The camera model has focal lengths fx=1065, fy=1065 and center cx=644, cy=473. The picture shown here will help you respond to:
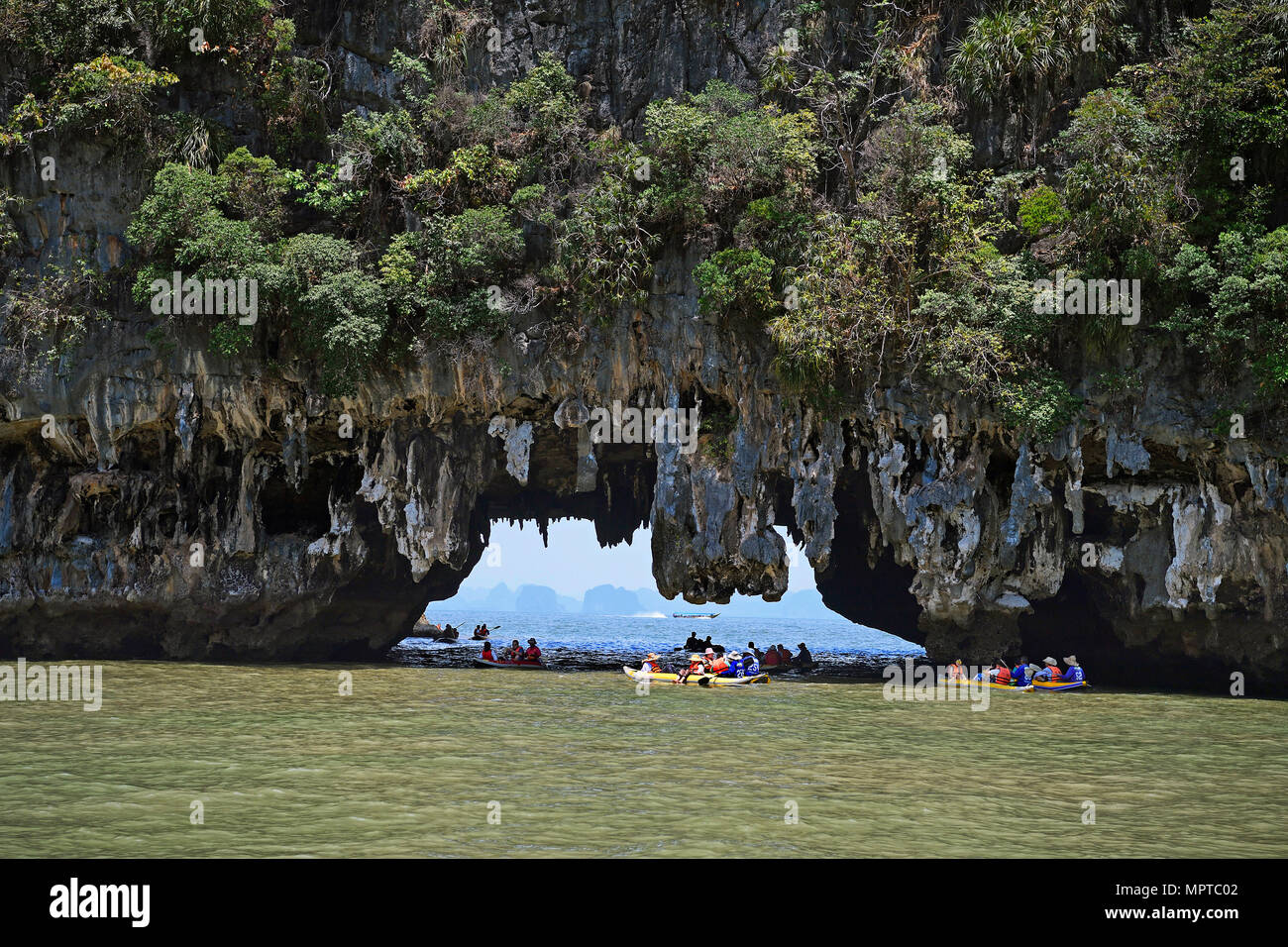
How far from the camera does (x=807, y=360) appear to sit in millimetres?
23328

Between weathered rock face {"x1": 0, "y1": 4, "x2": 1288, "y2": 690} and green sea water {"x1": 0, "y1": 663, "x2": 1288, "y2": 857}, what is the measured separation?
373 cm

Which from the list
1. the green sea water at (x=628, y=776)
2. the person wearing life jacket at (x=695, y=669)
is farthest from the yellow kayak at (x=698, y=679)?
the green sea water at (x=628, y=776)

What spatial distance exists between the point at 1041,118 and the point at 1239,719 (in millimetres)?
13768

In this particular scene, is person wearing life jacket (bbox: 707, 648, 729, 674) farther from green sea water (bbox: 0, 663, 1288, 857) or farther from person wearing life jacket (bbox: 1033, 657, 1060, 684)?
person wearing life jacket (bbox: 1033, 657, 1060, 684)

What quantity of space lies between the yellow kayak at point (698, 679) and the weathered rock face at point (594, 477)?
6.82 feet

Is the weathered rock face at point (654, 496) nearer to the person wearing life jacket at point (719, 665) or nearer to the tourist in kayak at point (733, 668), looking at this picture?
the person wearing life jacket at point (719, 665)

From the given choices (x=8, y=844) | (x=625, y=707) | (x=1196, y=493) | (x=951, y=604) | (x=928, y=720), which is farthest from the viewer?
(x=951, y=604)

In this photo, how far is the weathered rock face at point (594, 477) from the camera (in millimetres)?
23047

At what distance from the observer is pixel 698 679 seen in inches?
995

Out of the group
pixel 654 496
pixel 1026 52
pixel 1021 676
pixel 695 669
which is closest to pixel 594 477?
pixel 654 496

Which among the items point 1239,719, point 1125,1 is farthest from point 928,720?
point 1125,1

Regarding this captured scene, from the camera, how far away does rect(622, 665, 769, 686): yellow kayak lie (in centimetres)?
2530

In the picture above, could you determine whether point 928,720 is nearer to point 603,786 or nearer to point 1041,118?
point 603,786

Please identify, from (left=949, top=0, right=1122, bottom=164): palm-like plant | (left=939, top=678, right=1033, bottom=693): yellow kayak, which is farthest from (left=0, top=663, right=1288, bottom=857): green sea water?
(left=949, top=0, right=1122, bottom=164): palm-like plant
